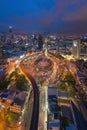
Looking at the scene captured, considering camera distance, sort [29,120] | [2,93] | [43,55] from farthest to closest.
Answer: [43,55]
[2,93]
[29,120]

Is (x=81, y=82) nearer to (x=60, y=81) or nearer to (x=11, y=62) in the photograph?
(x=60, y=81)

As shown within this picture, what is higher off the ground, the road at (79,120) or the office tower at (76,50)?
the office tower at (76,50)

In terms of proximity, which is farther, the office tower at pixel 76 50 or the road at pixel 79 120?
the office tower at pixel 76 50

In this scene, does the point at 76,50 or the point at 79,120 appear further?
the point at 76,50

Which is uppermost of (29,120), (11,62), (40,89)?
(11,62)

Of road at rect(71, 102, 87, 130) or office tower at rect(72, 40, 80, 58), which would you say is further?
office tower at rect(72, 40, 80, 58)

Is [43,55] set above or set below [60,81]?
above

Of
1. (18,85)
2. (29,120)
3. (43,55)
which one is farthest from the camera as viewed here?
(43,55)

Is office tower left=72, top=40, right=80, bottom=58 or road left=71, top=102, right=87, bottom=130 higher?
office tower left=72, top=40, right=80, bottom=58

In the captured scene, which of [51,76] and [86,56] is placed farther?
[86,56]

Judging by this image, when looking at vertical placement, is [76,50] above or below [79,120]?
above

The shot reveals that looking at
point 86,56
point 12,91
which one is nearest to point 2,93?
point 12,91
